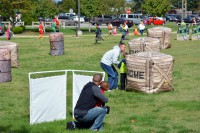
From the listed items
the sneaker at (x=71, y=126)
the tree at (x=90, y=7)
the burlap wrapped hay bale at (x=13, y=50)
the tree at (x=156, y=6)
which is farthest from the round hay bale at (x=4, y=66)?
the tree at (x=156, y=6)

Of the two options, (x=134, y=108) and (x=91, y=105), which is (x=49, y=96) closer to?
(x=91, y=105)

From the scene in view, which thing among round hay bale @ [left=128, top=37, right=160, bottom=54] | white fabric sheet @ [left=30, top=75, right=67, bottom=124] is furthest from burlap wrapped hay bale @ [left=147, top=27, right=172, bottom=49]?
white fabric sheet @ [left=30, top=75, right=67, bottom=124]

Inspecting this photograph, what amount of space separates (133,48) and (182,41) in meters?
14.3

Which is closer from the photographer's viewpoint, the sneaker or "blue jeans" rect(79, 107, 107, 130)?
"blue jeans" rect(79, 107, 107, 130)

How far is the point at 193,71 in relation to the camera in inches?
814

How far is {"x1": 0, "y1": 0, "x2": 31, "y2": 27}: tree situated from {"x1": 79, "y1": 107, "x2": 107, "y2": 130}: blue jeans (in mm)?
43834

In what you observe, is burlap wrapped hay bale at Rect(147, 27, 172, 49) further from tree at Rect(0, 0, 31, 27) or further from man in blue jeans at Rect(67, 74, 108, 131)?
tree at Rect(0, 0, 31, 27)

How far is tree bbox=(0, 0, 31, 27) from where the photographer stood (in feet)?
173

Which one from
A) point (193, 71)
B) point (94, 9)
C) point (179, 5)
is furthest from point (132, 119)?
point (179, 5)

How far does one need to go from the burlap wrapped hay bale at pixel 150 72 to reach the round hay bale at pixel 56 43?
12.7m

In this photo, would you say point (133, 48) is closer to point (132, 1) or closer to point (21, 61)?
point (21, 61)

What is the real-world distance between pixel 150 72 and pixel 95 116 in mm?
5301

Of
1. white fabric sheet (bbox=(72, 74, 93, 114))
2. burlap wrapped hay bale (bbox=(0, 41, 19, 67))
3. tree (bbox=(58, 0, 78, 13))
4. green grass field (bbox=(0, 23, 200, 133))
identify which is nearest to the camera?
green grass field (bbox=(0, 23, 200, 133))

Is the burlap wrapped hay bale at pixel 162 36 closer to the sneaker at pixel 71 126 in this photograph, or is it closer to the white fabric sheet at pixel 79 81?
the white fabric sheet at pixel 79 81
